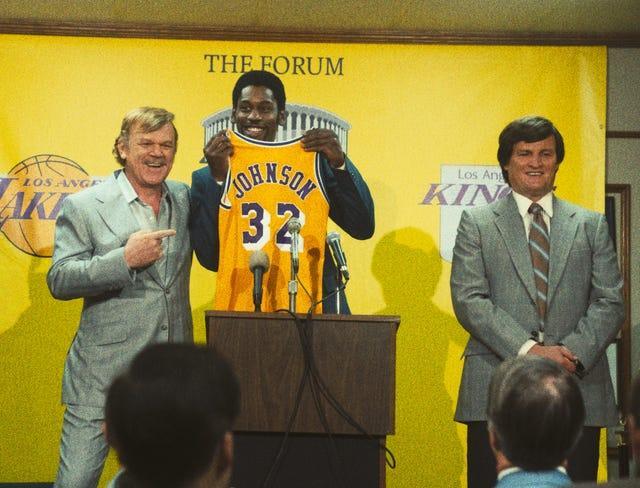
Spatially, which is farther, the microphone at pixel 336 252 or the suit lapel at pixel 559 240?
the suit lapel at pixel 559 240

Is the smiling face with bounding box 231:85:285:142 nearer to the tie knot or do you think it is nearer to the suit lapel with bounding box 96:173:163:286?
the suit lapel with bounding box 96:173:163:286

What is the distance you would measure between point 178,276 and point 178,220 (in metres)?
0.24

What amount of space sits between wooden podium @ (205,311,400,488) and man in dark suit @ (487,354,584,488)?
1411 mm

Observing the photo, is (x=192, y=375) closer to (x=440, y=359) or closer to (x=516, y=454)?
(x=516, y=454)

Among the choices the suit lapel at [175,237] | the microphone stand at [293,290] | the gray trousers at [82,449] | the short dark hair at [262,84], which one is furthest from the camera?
the short dark hair at [262,84]

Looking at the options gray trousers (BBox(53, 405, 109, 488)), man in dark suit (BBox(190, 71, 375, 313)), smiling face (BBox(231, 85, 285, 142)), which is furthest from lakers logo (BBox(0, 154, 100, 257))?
gray trousers (BBox(53, 405, 109, 488))

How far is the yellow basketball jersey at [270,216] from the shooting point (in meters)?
4.61

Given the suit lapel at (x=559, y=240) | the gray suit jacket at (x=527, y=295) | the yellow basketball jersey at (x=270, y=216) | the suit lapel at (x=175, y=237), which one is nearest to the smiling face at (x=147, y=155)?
the suit lapel at (x=175, y=237)

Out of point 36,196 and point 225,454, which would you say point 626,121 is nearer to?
point 36,196

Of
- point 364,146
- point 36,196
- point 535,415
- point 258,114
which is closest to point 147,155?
point 258,114

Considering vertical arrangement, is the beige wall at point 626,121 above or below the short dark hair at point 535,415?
above

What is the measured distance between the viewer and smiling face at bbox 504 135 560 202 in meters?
4.17

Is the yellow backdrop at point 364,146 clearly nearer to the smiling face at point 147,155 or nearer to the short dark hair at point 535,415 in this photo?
the smiling face at point 147,155

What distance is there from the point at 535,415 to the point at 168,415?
90 cm
